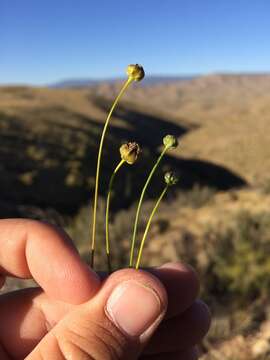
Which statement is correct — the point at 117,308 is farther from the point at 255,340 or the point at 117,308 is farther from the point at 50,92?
the point at 50,92

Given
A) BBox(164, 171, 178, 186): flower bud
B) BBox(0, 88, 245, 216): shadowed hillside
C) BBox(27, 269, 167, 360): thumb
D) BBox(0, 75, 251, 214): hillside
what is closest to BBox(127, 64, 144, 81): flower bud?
BBox(164, 171, 178, 186): flower bud

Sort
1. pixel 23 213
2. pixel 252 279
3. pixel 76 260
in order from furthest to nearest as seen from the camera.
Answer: pixel 23 213 → pixel 252 279 → pixel 76 260

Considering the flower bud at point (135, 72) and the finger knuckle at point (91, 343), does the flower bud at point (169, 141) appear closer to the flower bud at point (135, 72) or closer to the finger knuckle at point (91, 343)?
the flower bud at point (135, 72)

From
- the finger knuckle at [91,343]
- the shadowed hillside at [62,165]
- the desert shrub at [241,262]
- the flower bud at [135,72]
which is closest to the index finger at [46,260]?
the finger knuckle at [91,343]

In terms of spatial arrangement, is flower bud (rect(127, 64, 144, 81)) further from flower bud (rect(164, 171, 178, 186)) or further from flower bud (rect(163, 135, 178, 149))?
flower bud (rect(164, 171, 178, 186))

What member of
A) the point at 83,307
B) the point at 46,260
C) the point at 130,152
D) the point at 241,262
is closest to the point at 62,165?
the point at 241,262

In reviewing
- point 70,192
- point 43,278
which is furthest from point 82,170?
point 43,278

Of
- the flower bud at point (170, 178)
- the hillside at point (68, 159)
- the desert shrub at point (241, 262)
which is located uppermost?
the flower bud at point (170, 178)
